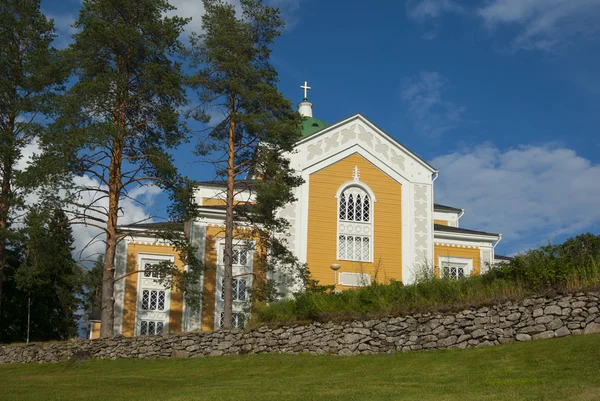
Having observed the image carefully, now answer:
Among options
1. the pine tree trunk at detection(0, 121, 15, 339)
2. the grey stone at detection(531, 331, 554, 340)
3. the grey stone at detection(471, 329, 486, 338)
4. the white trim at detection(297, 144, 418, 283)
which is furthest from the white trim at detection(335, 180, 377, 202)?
the grey stone at detection(531, 331, 554, 340)

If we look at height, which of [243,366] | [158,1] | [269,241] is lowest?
[243,366]

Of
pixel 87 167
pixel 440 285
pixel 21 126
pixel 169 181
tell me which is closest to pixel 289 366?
pixel 440 285

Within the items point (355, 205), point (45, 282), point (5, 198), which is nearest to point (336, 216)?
point (355, 205)

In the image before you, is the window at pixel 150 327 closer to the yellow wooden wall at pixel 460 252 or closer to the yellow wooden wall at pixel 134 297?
the yellow wooden wall at pixel 134 297

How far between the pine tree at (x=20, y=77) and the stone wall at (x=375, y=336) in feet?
18.9

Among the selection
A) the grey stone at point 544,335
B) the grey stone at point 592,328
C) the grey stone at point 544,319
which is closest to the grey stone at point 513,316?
the grey stone at point 544,319

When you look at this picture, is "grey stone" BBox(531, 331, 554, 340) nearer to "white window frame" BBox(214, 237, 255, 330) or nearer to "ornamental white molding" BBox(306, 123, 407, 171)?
"white window frame" BBox(214, 237, 255, 330)

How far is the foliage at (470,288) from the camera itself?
14.0 meters

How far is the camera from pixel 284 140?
70.4 feet

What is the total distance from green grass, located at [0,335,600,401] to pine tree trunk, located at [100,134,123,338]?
10.2 feet

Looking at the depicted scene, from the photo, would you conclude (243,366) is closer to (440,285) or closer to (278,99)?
(440,285)

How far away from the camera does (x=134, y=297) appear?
2736 cm

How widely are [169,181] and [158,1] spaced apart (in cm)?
594

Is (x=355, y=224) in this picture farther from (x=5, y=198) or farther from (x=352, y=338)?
(x=5, y=198)
